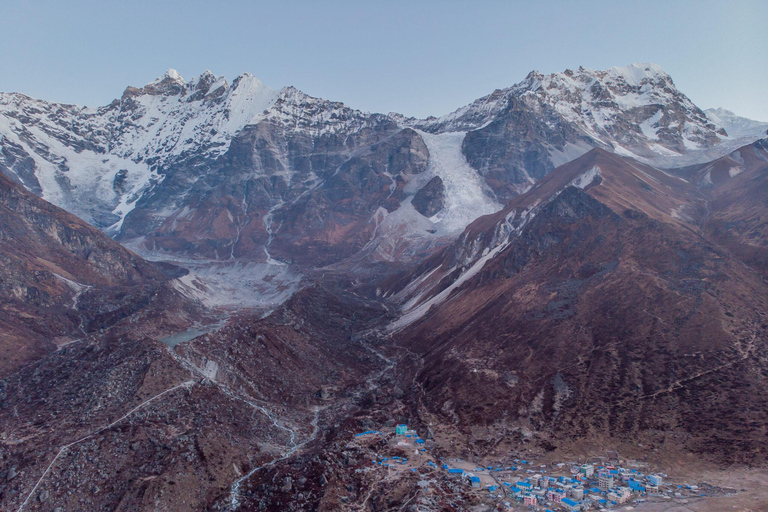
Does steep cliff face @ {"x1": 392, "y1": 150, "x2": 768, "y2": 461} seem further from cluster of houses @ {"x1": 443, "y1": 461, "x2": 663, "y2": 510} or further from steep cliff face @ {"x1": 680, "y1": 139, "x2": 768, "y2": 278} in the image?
cluster of houses @ {"x1": 443, "y1": 461, "x2": 663, "y2": 510}

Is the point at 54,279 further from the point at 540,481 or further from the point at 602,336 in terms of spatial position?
the point at 602,336

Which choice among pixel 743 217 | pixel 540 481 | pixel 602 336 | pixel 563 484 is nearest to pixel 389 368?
pixel 602 336

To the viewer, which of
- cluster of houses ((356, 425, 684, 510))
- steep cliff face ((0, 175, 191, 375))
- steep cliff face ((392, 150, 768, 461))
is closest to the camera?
cluster of houses ((356, 425, 684, 510))

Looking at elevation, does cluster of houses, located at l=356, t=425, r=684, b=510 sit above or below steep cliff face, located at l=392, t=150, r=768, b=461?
below

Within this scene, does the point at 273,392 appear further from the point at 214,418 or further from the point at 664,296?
the point at 664,296

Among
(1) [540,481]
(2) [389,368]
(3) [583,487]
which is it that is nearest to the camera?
(3) [583,487]

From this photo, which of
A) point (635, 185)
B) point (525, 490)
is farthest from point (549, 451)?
point (635, 185)

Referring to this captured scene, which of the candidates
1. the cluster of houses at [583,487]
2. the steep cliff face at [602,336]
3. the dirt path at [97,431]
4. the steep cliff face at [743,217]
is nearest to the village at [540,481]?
the cluster of houses at [583,487]

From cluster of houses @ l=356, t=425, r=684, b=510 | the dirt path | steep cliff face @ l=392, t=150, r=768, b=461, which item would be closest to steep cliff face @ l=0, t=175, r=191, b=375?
the dirt path
